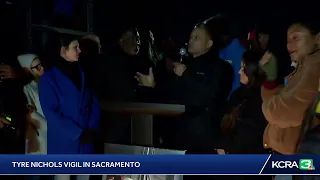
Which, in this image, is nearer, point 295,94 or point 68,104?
point 295,94

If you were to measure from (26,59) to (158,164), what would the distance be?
90 centimetres

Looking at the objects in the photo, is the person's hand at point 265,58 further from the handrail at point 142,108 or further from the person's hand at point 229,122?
the handrail at point 142,108

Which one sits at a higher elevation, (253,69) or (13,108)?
(253,69)

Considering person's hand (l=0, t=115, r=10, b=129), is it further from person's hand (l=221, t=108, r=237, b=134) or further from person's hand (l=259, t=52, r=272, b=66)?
person's hand (l=259, t=52, r=272, b=66)

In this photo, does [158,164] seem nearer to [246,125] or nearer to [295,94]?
[246,125]

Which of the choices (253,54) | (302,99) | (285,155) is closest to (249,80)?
(253,54)

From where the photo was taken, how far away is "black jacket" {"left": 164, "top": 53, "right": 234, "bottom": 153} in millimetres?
2291

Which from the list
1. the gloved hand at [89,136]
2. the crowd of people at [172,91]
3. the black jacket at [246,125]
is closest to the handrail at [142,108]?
the crowd of people at [172,91]

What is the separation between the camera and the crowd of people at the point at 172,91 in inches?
88.4

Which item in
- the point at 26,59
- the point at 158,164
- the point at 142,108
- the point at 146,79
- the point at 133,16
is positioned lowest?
the point at 158,164

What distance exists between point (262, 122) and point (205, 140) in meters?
0.31

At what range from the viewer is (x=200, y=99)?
7.57ft

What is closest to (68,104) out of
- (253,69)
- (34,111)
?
(34,111)

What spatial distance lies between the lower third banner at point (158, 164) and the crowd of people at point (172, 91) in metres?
0.05
